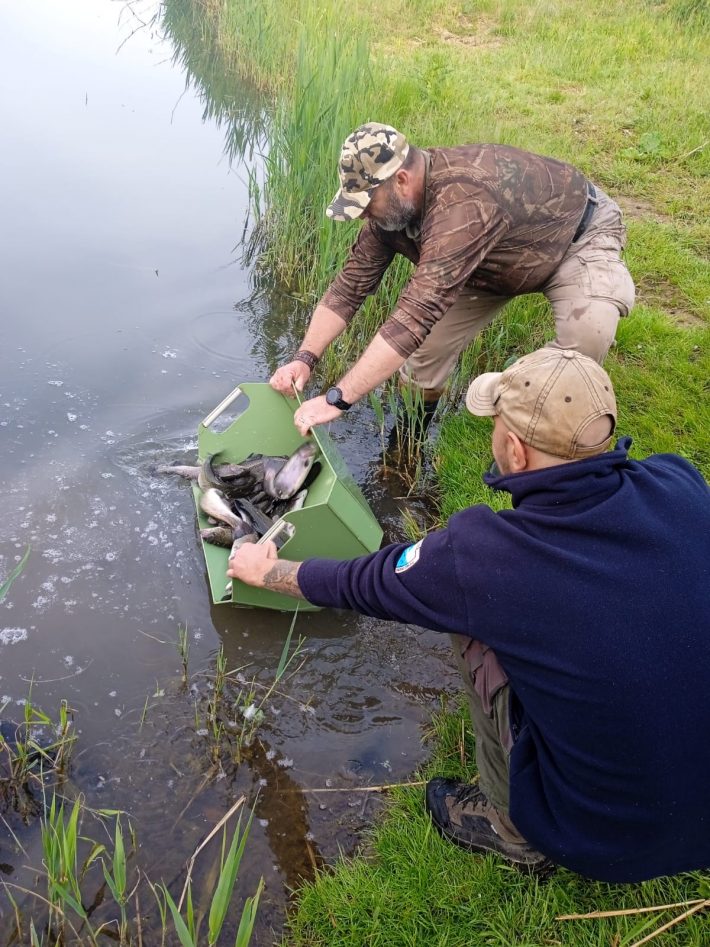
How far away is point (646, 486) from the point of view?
194 cm

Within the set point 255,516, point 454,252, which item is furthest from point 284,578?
point 454,252

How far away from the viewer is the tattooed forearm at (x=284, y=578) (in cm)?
258

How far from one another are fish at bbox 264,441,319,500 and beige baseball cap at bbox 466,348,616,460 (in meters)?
1.64

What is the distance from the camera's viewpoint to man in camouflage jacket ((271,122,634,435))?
3.29 m

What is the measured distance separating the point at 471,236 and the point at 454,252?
119mm

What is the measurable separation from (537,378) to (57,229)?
19.5 feet

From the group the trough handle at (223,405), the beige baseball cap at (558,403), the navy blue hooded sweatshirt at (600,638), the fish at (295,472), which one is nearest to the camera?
the navy blue hooded sweatshirt at (600,638)

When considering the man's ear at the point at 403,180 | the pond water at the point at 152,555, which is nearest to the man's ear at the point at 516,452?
the pond water at the point at 152,555

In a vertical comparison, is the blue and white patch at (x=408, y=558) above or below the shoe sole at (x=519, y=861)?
above

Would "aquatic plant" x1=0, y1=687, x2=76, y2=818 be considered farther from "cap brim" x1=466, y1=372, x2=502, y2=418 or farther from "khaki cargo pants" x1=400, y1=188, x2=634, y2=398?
"khaki cargo pants" x1=400, y1=188, x2=634, y2=398

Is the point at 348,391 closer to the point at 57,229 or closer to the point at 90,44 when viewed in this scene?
the point at 57,229

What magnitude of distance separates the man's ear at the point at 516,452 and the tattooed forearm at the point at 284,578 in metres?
0.86

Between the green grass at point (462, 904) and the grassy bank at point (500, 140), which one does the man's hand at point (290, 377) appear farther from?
the green grass at point (462, 904)

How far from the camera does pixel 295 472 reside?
11.9 feet
